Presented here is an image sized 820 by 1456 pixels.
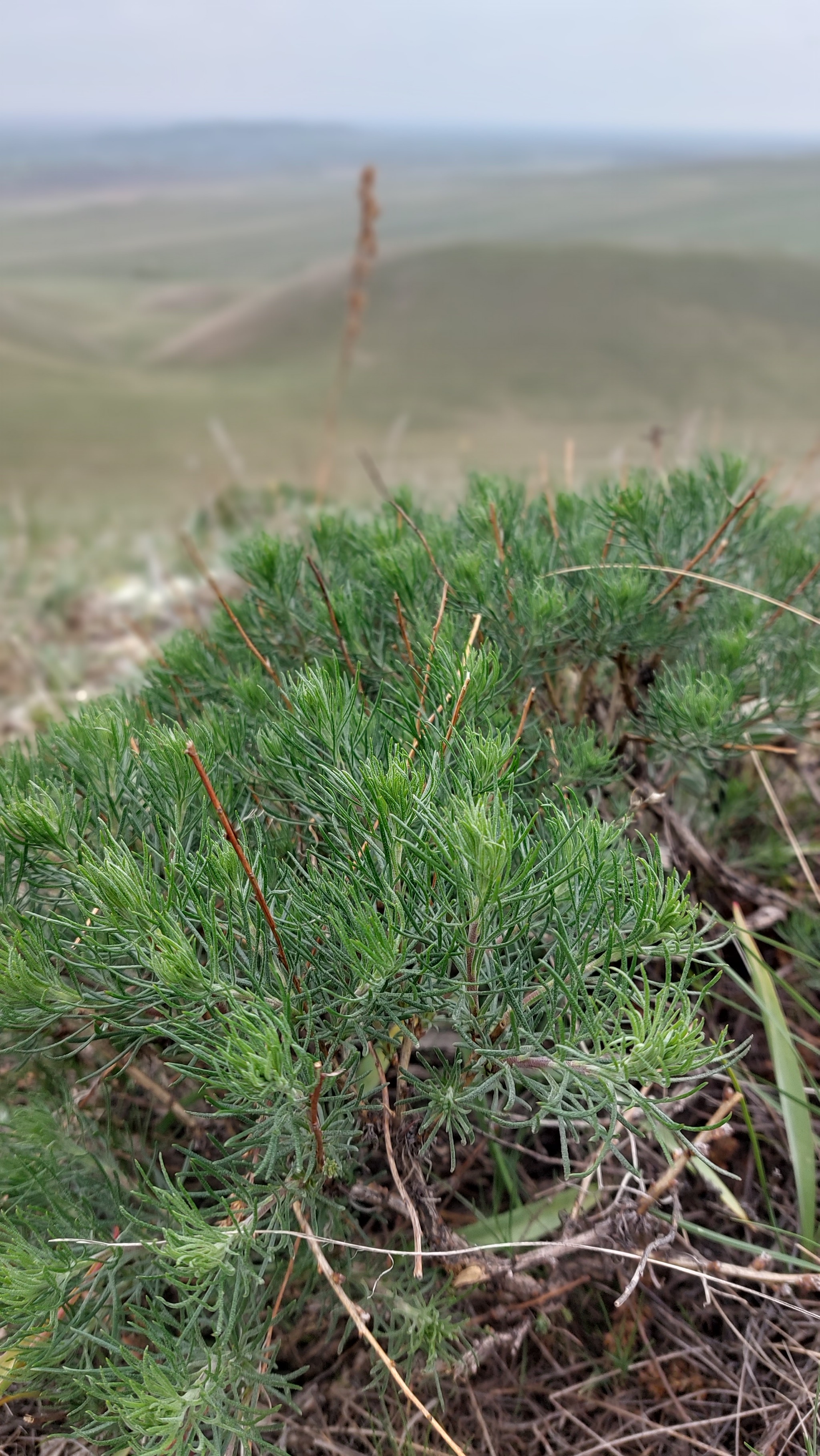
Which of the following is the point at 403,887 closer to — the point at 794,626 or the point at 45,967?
the point at 45,967

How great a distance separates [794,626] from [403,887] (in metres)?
0.67

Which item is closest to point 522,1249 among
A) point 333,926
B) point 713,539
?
point 333,926

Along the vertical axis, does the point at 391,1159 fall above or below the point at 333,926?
below

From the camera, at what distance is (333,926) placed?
2.07 ft

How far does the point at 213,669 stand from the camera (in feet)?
3.56

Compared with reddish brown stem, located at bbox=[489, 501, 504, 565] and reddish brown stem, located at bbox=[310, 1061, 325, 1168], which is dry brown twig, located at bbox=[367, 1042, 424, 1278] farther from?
reddish brown stem, located at bbox=[489, 501, 504, 565]

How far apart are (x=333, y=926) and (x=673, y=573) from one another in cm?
57

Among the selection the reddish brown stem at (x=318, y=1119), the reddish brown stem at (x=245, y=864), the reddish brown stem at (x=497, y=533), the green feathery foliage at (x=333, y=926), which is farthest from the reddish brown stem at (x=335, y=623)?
the reddish brown stem at (x=318, y=1119)

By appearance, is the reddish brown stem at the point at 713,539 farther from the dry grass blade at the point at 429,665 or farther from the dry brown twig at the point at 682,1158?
the dry brown twig at the point at 682,1158

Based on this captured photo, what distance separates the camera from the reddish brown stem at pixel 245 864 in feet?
2.08

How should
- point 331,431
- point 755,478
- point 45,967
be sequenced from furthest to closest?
1. point 331,431
2. point 755,478
3. point 45,967

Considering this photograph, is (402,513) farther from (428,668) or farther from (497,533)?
(428,668)

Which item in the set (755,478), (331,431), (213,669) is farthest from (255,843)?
(331,431)

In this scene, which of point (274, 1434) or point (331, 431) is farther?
point (331, 431)
